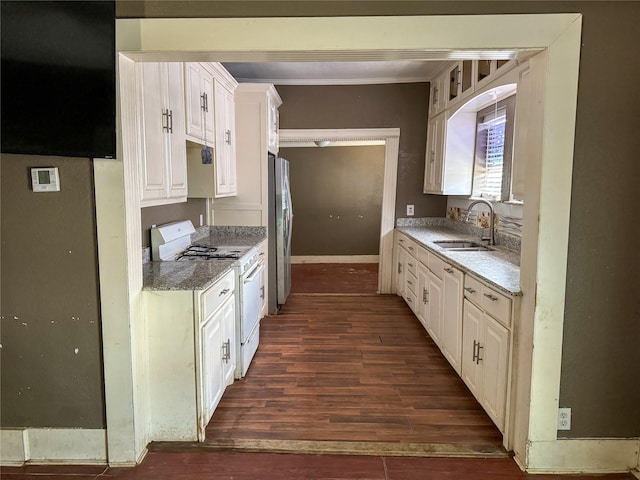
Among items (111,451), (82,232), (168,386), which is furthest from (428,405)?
(82,232)

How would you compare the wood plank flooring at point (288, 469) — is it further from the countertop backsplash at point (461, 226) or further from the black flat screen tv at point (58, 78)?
the countertop backsplash at point (461, 226)

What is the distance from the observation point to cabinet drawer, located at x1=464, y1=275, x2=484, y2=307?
2.50 m

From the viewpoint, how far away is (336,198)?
727cm

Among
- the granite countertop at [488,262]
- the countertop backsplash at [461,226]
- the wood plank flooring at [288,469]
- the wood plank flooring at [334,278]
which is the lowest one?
the wood plank flooring at [288,469]

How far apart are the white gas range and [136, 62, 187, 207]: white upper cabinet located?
38cm

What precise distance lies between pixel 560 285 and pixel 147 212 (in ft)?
8.43

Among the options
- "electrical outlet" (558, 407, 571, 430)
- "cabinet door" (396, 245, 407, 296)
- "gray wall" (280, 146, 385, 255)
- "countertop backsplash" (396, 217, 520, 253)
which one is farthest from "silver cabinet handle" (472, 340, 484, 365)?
"gray wall" (280, 146, 385, 255)

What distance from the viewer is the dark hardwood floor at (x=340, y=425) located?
2031 millimetres

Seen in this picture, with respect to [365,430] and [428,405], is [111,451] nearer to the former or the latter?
[365,430]

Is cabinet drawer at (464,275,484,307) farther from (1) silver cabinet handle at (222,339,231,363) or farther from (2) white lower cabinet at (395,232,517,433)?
(1) silver cabinet handle at (222,339,231,363)

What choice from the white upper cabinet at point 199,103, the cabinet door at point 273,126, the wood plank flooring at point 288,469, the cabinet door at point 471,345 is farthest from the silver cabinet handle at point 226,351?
the cabinet door at point 273,126

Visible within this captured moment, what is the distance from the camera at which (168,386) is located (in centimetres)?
219

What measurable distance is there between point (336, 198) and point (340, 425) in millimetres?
5185

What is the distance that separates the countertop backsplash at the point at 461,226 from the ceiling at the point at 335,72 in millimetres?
1634
